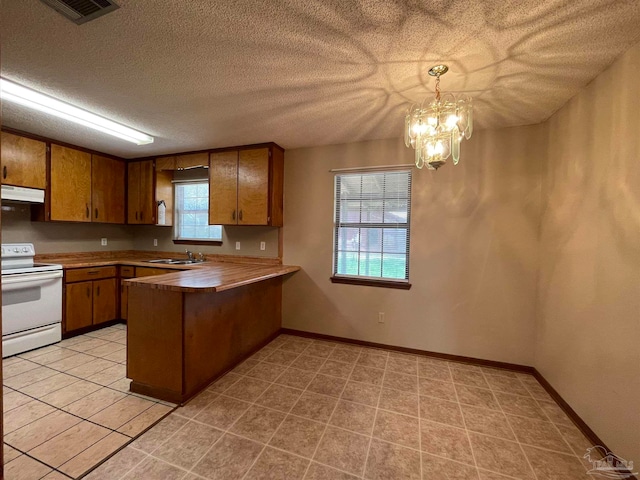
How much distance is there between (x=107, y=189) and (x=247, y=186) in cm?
213

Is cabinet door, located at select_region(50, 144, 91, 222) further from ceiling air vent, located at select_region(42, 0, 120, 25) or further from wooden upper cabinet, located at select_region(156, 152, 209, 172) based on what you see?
ceiling air vent, located at select_region(42, 0, 120, 25)

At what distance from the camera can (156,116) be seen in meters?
2.77

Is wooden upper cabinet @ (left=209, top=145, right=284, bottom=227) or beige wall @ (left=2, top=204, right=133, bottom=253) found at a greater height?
wooden upper cabinet @ (left=209, top=145, right=284, bottom=227)

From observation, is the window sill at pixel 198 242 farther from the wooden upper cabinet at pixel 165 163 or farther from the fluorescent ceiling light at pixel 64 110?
the fluorescent ceiling light at pixel 64 110

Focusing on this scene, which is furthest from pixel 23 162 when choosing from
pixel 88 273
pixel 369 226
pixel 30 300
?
pixel 369 226

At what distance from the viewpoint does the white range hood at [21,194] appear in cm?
300

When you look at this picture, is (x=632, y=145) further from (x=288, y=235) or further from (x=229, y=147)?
(x=229, y=147)

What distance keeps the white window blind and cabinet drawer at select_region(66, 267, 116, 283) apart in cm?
93

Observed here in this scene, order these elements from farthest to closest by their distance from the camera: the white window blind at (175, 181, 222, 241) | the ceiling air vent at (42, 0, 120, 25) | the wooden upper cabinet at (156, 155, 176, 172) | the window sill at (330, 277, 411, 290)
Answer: the white window blind at (175, 181, 222, 241) → the wooden upper cabinet at (156, 155, 176, 172) → the window sill at (330, 277, 411, 290) → the ceiling air vent at (42, 0, 120, 25)

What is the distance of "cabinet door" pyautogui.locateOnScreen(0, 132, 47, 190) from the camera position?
3072mm

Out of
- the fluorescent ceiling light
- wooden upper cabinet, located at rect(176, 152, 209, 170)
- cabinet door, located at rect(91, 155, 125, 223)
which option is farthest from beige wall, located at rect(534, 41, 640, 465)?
cabinet door, located at rect(91, 155, 125, 223)

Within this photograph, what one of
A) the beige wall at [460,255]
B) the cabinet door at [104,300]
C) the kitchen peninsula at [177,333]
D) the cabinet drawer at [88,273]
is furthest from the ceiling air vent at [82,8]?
the cabinet door at [104,300]

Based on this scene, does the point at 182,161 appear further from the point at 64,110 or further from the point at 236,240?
the point at 64,110

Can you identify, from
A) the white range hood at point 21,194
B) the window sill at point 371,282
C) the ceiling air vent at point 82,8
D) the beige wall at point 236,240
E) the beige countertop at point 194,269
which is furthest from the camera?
the beige wall at point 236,240
